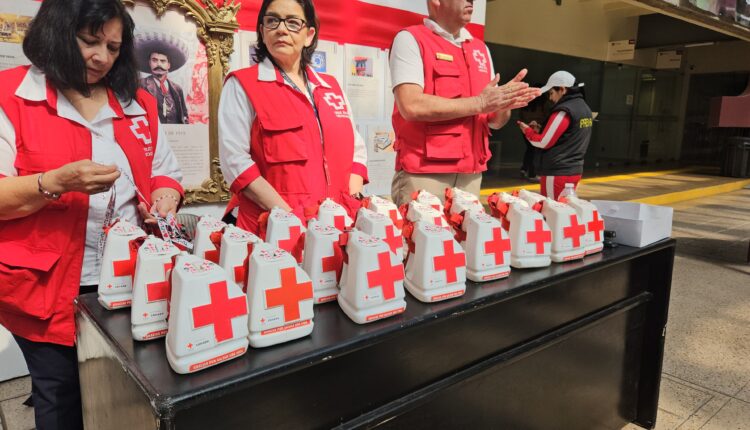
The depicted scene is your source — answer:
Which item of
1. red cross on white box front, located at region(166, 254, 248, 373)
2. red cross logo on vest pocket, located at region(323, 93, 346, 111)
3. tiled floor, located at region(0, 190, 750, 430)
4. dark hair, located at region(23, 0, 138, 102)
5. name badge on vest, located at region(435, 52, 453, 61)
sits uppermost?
name badge on vest, located at region(435, 52, 453, 61)

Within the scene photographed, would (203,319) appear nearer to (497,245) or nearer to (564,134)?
(497,245)

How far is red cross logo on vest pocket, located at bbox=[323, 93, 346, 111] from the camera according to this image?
5.50 feet

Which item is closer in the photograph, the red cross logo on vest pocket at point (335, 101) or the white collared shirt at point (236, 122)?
the white collared shirt at point (236, 122)

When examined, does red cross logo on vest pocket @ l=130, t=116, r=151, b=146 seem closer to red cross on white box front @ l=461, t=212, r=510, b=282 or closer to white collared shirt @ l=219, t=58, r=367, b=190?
white collared shirt @ l=219, t=58, r=367, b=190

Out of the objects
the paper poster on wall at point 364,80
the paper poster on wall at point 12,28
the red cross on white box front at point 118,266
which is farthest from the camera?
the paper poster on wall at point 364,80

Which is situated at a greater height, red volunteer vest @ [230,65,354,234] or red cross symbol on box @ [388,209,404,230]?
red volunteer vest @ [230,65,354,234]

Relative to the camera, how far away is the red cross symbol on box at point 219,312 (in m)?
0.79

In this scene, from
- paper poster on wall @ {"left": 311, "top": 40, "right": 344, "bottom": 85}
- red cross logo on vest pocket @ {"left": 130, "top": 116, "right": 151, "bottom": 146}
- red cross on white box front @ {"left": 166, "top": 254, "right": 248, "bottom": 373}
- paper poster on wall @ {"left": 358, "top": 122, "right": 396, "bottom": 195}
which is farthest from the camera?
paper poster on wall @ {"left": 358, "top": 122, "right": 396, "bottom": 195}

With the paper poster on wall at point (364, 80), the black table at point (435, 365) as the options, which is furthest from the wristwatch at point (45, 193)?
the paper poster on wall at point (364, 80)

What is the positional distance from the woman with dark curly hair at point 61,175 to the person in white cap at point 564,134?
3.16 meters

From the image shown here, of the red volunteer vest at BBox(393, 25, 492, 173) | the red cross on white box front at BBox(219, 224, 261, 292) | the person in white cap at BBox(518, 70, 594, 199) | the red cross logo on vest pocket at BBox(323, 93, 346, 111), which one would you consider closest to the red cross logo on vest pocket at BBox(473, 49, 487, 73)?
the red volunteer vest at BBox(393, 25, 492, 173)

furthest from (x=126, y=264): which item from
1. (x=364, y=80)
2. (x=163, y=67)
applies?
(x=364, y=80)

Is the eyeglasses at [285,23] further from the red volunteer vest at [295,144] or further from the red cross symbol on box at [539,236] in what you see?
the red cross symbol on box at [539,236]

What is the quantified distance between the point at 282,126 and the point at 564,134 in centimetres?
286
